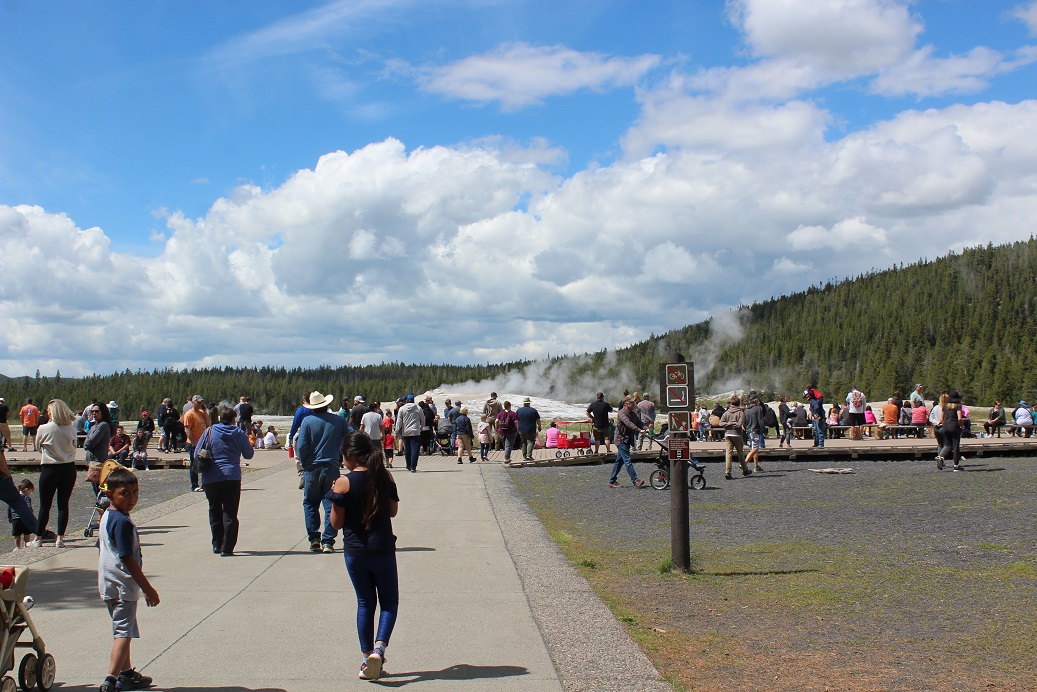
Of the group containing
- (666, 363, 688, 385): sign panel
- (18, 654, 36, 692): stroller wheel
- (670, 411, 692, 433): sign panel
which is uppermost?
(666, 363, 688, 385): sign panel

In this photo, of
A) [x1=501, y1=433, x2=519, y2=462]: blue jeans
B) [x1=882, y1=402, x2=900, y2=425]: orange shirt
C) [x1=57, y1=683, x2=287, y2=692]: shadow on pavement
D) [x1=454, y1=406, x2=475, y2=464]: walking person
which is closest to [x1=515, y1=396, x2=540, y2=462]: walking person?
[x1=501, y1=433, x2=519, y2=462]: blue jeans

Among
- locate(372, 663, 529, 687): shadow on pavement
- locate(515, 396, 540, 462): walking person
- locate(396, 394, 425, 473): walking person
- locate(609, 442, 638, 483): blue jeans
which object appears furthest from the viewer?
locate(515, 396, 540, 462): walking person

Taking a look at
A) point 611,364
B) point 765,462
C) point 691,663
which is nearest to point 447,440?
point 765,462

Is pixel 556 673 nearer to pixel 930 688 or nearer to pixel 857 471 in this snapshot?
pixel 930 688

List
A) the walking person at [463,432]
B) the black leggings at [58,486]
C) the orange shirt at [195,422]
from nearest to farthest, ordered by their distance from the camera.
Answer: the black leggings at [58,486], the orange shirt at [195,422], the walking person at [463,432]

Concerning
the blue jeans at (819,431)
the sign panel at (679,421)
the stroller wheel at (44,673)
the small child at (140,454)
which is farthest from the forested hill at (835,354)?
the stroller wheel at (44,673)

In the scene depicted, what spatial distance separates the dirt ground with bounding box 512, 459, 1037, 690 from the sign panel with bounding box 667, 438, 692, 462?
1.10 meters

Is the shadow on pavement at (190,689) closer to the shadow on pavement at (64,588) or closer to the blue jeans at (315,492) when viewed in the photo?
the shadow on pavement at (64,588)

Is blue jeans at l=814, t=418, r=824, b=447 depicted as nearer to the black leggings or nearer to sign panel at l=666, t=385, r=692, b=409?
sign panel at l=666, t=385, r=692, b=409

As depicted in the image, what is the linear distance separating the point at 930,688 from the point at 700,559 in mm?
4816

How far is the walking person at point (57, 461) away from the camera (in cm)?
1036

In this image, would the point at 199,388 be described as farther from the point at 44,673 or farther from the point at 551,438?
the point at 44,673

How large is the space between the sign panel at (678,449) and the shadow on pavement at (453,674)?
429cm

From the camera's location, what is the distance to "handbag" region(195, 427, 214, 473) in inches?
380
